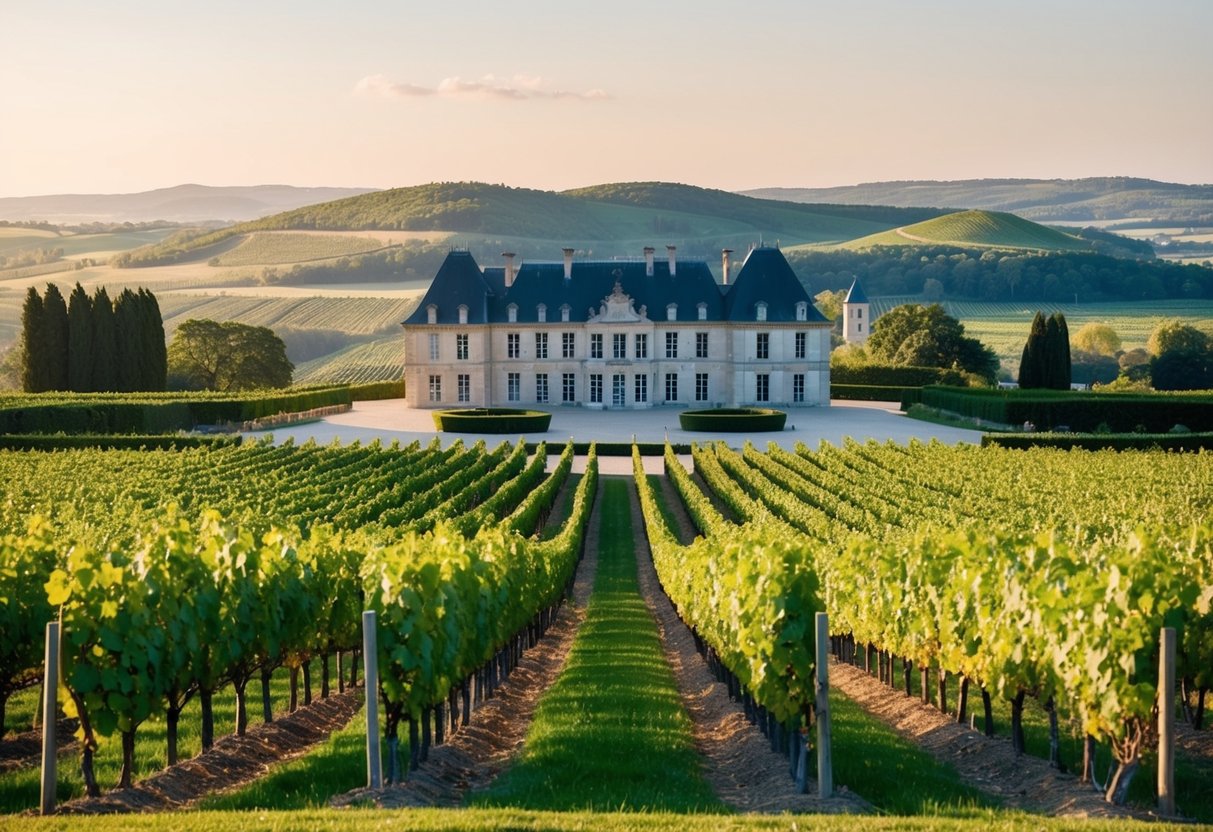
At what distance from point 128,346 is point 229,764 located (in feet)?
166

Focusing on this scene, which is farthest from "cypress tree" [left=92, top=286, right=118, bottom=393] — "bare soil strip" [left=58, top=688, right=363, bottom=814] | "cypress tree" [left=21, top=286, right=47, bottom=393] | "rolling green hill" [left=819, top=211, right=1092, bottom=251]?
"rolling green hill" [left=819, top=211, right=1092, bottom=251]

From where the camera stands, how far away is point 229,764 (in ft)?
32.9

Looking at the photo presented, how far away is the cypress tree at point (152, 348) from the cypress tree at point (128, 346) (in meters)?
0.19

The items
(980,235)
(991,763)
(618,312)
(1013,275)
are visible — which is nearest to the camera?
(991,763)

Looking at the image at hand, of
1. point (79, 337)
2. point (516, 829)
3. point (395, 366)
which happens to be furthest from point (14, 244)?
point (516, 829)

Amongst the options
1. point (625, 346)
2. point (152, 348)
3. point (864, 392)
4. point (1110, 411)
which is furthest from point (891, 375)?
point (152, 348)

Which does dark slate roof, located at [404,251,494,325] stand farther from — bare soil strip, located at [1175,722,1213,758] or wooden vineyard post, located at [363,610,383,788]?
wooden vineyard post, located at [363,610,383,788]

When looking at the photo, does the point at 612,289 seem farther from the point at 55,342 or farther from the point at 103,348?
the point at 55,342

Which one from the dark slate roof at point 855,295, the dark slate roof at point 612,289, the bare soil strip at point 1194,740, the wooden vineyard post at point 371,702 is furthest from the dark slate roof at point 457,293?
the wooden vineyard post at point 371,702

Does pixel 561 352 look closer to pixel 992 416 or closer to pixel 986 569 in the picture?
pixel 992 416

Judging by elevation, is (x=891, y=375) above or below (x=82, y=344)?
below

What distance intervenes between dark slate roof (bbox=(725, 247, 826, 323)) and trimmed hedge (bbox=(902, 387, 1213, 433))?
12.6m

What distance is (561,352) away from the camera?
197 feet

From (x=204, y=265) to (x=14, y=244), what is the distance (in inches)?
1353
